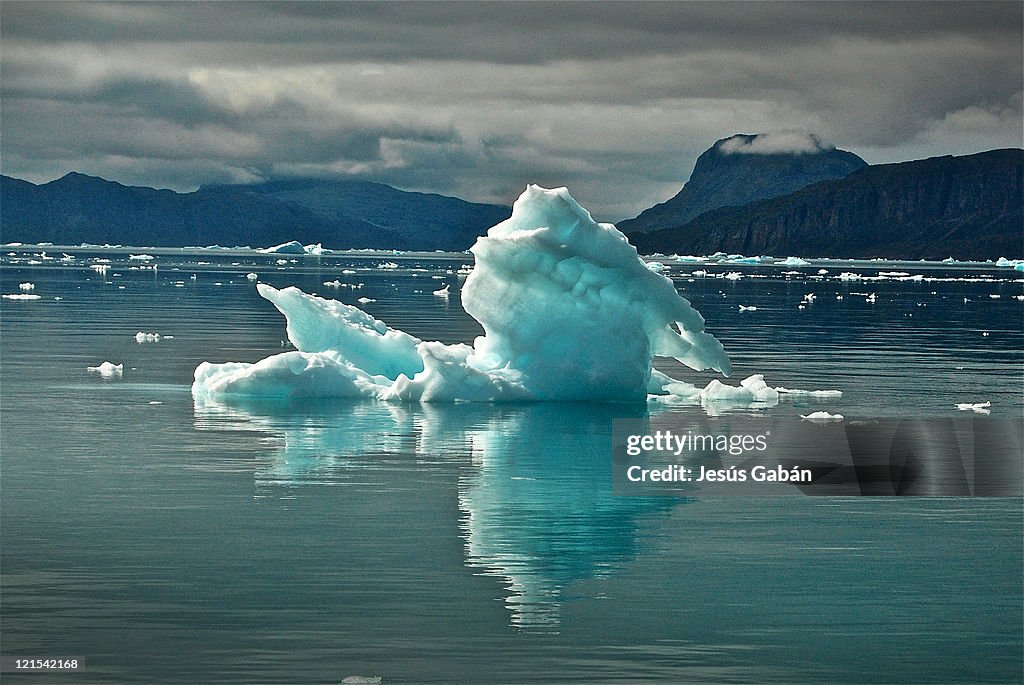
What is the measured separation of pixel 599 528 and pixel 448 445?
16.0 feet

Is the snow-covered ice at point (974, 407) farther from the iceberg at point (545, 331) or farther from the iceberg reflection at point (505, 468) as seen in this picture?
the iceberg reflection at point (505, 468)

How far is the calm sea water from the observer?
32.3ft

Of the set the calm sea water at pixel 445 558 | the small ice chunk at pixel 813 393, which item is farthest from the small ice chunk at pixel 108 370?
the small ice chunk at pixel 813 393

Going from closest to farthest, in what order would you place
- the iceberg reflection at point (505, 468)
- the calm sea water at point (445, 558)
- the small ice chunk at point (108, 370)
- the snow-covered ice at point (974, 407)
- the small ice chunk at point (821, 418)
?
the calm sea water at point (445, 558)
the iceberg reflection at point (505, 468)
the small ice chunk at point (821, 418)
the snow-covered ice at point (974, 407)
the small ice chunk at point (108, 370)

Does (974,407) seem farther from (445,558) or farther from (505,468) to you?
(445,558)

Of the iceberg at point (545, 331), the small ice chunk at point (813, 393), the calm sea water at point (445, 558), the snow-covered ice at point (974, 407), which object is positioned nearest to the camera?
the calm sea water at point (445, 558)

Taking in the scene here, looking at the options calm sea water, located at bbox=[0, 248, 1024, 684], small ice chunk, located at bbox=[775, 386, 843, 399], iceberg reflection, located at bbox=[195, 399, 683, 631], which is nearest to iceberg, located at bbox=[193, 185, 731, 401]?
iceberg reflection, located at bbox=[195, 399, 683, 631]

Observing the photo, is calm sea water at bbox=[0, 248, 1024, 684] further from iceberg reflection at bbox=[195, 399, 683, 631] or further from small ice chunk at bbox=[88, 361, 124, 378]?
small ice chunk at bbox=[88, 361, 124, 378]

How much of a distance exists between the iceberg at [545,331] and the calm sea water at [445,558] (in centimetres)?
49

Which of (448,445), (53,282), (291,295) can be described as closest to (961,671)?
(448,445)

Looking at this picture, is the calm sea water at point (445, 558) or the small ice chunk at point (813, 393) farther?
the small ice chunk at point (813, 393)

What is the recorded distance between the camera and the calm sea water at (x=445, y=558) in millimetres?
9836

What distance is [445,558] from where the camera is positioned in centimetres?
1239

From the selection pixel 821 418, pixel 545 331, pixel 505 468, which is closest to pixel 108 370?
pixel 545 331
